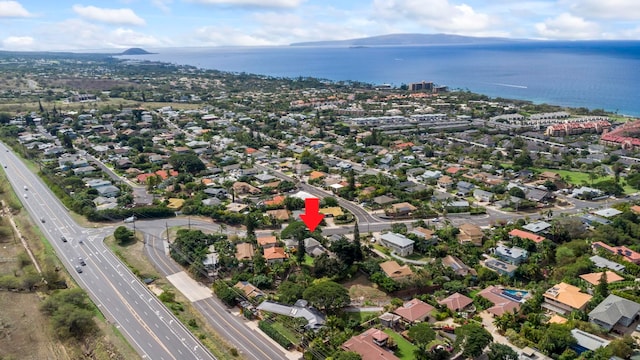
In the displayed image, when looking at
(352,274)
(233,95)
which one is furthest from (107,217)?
(233,95)

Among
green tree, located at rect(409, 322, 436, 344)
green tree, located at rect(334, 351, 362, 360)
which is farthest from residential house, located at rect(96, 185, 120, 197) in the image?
green tree, located at rect(409, 322, 436, 344)

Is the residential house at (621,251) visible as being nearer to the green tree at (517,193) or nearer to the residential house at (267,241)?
the green tree at (517,193)

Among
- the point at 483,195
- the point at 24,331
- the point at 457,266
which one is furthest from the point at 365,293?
the point at 483,195

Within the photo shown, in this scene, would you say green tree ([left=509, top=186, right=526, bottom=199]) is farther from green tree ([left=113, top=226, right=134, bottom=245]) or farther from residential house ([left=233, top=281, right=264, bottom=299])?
green tree ([left=113, top=226, right=134, bottom=245])

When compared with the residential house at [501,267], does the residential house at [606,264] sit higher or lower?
Answer: higher

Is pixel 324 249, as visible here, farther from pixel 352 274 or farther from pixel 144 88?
pixel 144 88

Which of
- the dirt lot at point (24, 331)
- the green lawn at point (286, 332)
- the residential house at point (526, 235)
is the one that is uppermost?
the residential house at point (526, 235)

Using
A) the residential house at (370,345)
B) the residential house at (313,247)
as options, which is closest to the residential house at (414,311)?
the residential house at (370,345)

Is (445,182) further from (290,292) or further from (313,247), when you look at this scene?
(290,292)
